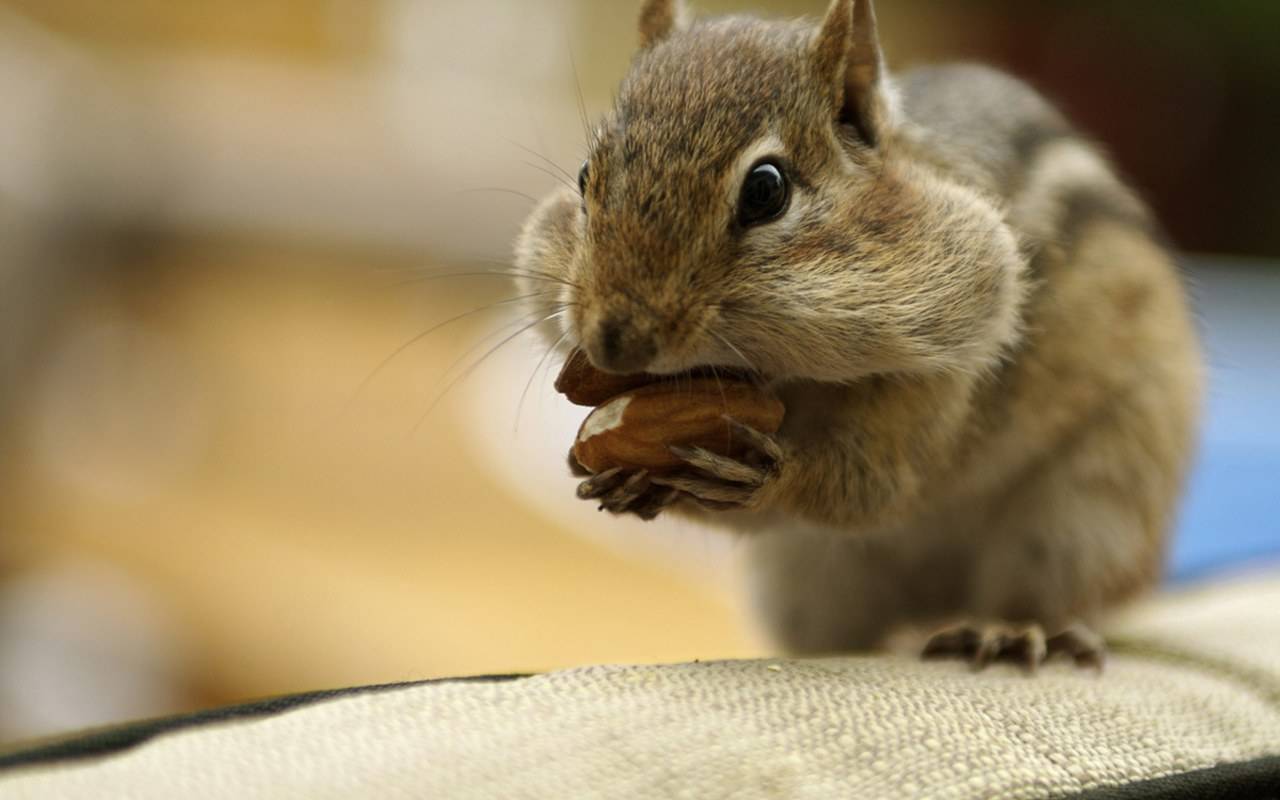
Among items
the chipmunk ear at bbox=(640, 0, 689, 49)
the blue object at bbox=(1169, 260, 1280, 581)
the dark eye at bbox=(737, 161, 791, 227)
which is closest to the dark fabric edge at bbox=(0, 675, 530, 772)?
the dark eye at bbox=(737, 161, 791, 227)

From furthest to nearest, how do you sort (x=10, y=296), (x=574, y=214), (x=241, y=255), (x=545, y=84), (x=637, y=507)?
(x=545, y=84) → (x=241, y=255) → (x=10, y=296) → (x=574, y=214) → (x=637, y=507)

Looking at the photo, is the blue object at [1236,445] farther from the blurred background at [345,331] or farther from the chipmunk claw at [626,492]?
the chipmunk claw at [626,492]

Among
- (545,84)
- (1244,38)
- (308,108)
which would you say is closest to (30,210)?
(308,108)

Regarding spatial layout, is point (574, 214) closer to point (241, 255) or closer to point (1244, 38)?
point (241, 255)

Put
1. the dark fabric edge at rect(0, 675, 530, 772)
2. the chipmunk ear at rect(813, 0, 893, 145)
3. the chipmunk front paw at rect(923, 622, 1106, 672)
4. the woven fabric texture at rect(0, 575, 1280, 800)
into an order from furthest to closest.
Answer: the chipmunk front paw at rect(923, 622, 1106, 672), the chipmunk ear at rect(813, 0, 893, 145), the dark fabric edge at rect(0, 675, 530, 772), the woven fabric texture at rect(0, 575, 1280, 800)

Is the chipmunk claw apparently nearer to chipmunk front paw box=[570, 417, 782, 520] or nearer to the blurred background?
chipmunk front paw box=[570, 417, 782, 520]

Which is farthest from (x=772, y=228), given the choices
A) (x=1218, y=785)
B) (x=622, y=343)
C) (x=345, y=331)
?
(x=345, y=331)
